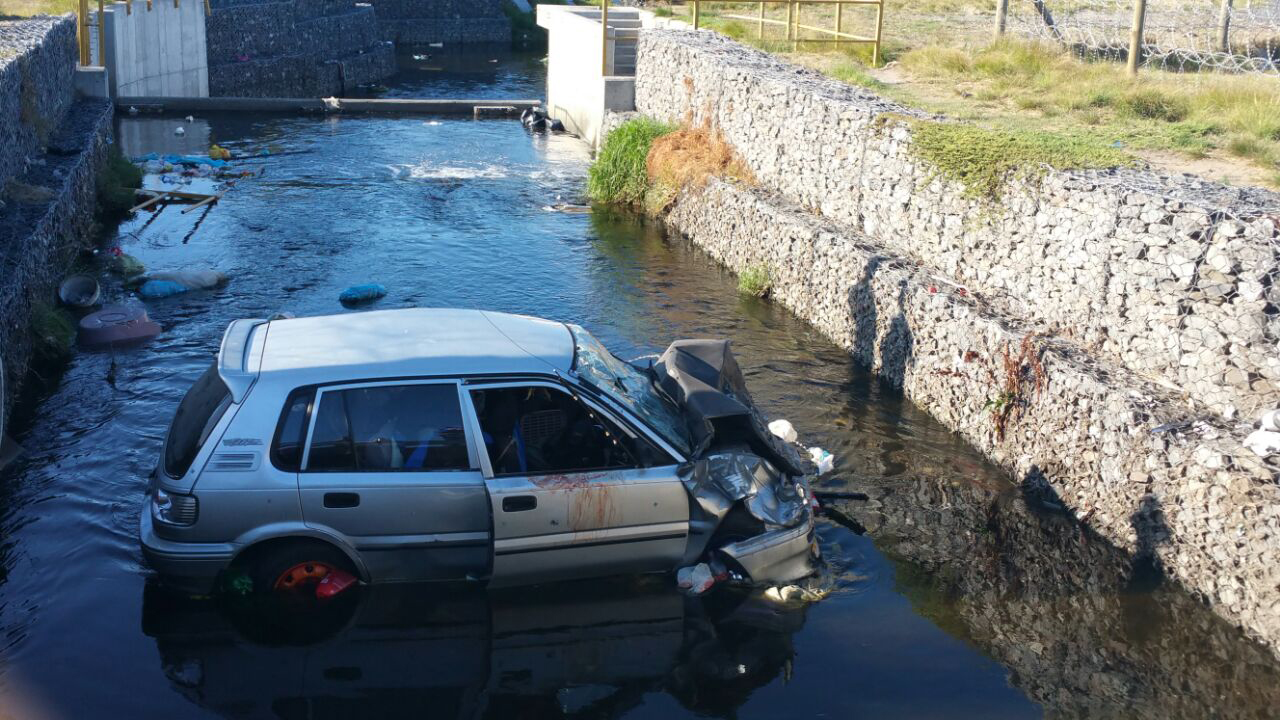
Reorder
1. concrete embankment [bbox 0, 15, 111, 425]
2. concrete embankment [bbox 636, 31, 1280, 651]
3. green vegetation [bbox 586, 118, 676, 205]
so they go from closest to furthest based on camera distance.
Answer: concrete embankment [bbox 636, 31, 1280, 651]
concrete embankment [bbox 0, 15, 111, 425]
green vegetation [bbox 586, 118, 676, 205]

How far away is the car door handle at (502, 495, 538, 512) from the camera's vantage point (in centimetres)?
696

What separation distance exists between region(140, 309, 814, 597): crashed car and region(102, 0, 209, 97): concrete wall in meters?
22.9

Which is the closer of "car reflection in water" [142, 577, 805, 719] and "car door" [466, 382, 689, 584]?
"car reflection in water" [142, 577, 805, 719]

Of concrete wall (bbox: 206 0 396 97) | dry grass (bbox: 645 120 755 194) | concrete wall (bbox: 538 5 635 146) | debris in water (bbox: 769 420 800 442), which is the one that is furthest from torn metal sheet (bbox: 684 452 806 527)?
concrete wall (bbox: 206 0 396 97)

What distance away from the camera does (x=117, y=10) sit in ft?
88.3

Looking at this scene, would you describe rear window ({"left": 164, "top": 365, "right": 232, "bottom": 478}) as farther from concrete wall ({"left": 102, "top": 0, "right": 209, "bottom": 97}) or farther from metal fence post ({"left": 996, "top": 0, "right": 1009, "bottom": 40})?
concrete wall ({"left": 102, "top": 0, "right": 209, "bottom": 97})

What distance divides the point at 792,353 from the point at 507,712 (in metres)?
7.14

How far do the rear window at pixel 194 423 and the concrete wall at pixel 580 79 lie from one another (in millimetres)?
17247

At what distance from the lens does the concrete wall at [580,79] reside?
24.2 meters

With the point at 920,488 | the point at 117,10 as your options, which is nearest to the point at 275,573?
the point at 920,488

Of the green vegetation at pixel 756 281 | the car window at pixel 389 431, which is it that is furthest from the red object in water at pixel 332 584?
the green vegetation at pixel 756 281

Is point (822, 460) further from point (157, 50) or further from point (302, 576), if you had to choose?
point (157, 50)

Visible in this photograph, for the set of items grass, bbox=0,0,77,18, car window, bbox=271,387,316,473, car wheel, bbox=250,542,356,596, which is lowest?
car wheel, bbox=250,542,356,596

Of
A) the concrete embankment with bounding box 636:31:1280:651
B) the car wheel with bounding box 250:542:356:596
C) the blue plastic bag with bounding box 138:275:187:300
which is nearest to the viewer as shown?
the car wheel with bounding box 250:542:356:596
